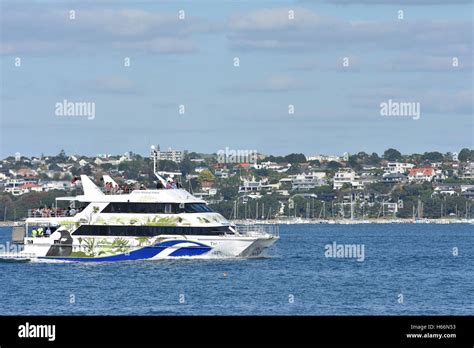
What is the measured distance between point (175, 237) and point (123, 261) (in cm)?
330

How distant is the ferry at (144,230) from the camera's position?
187ft

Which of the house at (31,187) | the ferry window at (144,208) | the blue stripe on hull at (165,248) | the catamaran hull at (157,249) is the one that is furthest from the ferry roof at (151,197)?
the house at (31,187)

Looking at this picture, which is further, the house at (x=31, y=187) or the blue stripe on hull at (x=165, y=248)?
the house at (x=31, y=187)

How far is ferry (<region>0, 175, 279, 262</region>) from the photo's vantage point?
57031 mm

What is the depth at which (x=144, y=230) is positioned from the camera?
5725 centimetres

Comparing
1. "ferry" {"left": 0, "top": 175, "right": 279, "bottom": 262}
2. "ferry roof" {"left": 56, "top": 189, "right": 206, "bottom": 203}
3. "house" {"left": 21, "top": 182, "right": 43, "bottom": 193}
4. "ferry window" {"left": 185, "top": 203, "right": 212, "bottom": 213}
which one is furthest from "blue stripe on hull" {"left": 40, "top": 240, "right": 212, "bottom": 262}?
"house" {"left": 21, "top": 182, "right": 43, "bottom": 193}

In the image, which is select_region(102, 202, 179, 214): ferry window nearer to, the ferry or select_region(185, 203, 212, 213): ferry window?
the ferry

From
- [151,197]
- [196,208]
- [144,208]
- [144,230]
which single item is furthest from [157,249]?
[196,208]

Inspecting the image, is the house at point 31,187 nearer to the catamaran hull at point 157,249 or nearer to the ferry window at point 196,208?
the catamaran hull at point 157,249

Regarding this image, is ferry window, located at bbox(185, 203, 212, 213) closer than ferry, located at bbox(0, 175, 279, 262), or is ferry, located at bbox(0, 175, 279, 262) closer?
ferry, located at bbox(0, 175, 279, 262)

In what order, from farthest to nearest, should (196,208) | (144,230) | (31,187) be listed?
(31,187) < (196,208) < (144,230)

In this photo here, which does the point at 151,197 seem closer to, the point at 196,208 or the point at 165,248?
the point at 196,208
